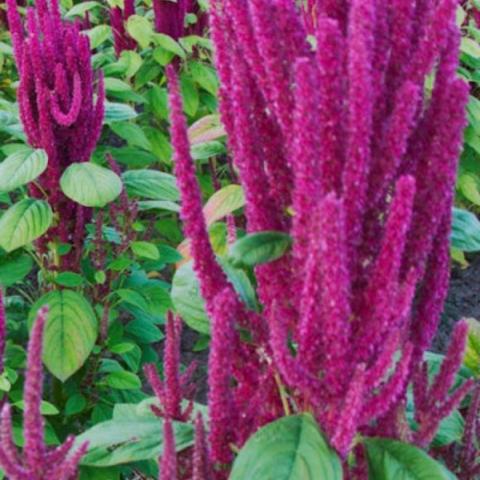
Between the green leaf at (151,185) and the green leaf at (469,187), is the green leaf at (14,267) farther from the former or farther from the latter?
the green leaf at (469,187)

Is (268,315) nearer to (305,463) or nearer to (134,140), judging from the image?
(305,463)

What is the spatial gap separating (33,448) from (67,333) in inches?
45.1

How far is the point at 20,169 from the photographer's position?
2.06 metres

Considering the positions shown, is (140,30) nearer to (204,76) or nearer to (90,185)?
(204,76)

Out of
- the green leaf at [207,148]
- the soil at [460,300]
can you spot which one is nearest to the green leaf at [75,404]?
the green leaf at [207,148]

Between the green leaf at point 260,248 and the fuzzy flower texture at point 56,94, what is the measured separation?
1.03m

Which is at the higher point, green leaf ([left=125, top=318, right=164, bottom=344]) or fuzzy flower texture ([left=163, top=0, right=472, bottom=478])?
fuzzy flower texture ([left=163, top=0, right=472, bottom=478])

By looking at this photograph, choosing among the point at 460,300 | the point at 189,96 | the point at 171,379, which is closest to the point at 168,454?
the point at 171,379

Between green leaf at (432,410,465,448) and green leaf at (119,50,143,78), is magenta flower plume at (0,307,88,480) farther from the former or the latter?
green leaf at (119,50,143,78)

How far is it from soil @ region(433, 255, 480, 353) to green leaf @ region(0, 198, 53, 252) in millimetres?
1929

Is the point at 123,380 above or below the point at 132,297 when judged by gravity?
below

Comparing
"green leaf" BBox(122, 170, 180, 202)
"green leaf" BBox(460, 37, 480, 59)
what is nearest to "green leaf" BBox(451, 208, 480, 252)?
"green leaf" BBox(122, 170, 180, 202)

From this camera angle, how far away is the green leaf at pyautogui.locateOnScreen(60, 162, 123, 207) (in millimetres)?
2025

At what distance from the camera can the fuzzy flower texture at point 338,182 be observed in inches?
37.5
